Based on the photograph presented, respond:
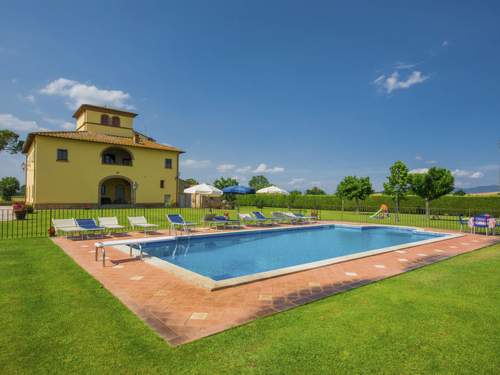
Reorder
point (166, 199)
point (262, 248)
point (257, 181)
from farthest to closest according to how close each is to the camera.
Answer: point (257, 181)
point (166, 199)
point (262, 248)

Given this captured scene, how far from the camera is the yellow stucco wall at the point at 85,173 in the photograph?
1044 inches

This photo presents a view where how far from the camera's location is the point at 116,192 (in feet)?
111

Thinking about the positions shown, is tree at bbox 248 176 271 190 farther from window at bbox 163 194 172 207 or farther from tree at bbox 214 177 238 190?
window at bbox 163 194 172 207

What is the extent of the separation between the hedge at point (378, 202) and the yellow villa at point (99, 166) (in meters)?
10.2

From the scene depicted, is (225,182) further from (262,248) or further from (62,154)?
(262,248)

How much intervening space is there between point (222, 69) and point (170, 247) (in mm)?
14113

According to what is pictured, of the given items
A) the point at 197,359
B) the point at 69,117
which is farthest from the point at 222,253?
the point at 69,117

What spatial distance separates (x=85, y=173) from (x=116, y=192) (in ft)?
17.9

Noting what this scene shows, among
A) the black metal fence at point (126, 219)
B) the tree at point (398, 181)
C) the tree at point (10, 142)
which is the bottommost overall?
the black metal fence at point (126, 219)

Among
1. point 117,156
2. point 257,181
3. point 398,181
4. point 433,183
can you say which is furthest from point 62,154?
point 257,181

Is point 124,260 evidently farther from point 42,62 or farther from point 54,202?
point 54,202

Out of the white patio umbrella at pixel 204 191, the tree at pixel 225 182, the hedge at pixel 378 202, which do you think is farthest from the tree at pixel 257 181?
the white patio umbrella at pixel 204 191

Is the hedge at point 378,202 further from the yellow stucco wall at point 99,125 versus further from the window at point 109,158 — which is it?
the yellow stucco wall at point 99,125

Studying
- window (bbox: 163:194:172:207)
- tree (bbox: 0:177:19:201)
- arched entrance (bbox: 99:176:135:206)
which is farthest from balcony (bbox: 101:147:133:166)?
tree (bbox: 0:177:19:201)
